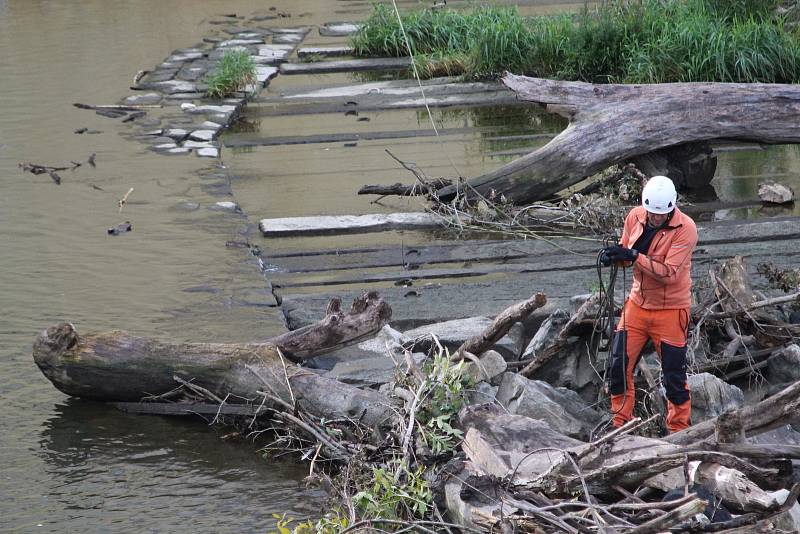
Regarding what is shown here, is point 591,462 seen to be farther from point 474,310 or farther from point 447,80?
point 447,80

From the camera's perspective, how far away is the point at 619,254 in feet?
18.4

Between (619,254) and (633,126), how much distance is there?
15.1 feet

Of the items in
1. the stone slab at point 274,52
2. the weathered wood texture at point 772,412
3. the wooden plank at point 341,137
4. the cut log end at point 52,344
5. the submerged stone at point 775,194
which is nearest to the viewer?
the weathered wood texture at point 772,412

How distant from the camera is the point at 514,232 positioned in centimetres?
938

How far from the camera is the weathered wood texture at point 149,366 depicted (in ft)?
21.6

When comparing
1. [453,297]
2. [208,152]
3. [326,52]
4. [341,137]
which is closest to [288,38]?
[326,52]

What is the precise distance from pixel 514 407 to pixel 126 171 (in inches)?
285

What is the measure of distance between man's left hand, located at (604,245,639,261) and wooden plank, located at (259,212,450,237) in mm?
4283

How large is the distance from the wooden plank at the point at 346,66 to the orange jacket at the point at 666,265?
1111 cm

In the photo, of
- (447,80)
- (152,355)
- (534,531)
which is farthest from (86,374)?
(447,80)

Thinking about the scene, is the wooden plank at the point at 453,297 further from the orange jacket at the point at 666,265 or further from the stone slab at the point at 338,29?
the stone slab at the point at 338,29

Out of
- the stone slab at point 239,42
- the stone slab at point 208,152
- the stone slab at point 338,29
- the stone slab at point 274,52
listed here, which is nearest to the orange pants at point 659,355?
the stone slab at point 208,152

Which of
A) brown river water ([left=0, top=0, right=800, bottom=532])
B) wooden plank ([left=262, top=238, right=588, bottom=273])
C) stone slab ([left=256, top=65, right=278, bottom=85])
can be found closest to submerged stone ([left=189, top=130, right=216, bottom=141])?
brown river water ([left=0, top=0, right=800, bottom=532])

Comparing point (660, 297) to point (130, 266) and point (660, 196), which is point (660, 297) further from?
point (130, 266)
